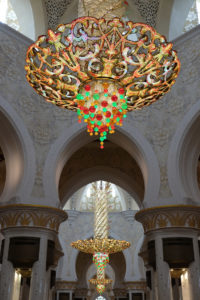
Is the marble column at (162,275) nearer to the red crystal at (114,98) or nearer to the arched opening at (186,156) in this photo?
the arched opening at (186,156)

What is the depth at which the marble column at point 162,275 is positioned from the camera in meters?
6.03

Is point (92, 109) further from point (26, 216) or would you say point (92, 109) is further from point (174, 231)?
point (174, 231)

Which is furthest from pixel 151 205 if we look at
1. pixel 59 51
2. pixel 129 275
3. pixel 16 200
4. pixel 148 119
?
pixel 129 275

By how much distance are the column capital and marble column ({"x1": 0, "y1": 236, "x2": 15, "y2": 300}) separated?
2.79m

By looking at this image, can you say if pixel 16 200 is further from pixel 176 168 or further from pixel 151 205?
pixel 176 168

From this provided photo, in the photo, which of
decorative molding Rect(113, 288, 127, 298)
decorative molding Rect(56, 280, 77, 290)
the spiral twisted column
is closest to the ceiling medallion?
the spiral twisted column

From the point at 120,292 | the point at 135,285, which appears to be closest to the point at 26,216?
the point at 135,285

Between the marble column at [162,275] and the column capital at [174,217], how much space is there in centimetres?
30

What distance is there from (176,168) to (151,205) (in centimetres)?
94

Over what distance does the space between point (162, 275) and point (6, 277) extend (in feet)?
9.55

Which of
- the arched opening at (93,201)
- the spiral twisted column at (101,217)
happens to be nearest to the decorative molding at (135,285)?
the arched opening at (93,201)

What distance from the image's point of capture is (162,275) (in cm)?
617

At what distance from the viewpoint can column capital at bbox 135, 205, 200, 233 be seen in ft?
20.9

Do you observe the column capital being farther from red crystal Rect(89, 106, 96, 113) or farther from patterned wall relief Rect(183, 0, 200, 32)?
patterned wall relief Rect(183, 0, 200, 32)
